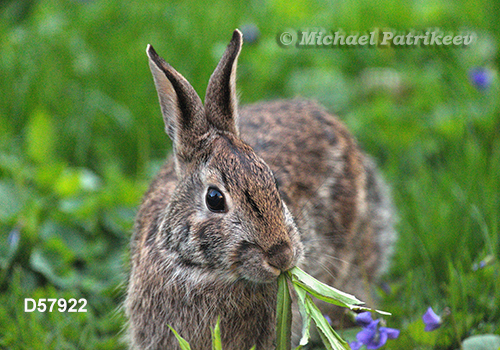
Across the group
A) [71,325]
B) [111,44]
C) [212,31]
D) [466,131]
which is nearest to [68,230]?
[71,325]

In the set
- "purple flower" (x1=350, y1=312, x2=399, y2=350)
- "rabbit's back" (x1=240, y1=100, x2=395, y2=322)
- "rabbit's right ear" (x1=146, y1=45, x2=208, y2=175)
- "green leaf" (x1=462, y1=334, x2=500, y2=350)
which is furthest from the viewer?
"rabbit's back" (x1=240, y1=100, x2=395, y2=322)

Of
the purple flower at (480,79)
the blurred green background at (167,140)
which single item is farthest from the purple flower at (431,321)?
the purple flower at (480,79)

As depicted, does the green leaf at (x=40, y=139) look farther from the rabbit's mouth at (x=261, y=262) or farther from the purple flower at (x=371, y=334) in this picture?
the purple flower at (x=371, y=334)

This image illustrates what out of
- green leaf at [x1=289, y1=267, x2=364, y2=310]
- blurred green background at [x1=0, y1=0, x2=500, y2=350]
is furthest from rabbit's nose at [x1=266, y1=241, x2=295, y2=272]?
blurred green background at [x1=0, y1=0, x2=500, y2=350]

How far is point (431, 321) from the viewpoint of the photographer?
316cm

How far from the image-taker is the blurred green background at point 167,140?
3908 mm

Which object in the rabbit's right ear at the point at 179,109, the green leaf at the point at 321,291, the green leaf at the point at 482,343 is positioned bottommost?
the green leaf at the point at 482,343

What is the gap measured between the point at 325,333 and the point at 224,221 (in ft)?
2.16

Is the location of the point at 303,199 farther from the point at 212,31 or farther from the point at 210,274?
the point at 212,31

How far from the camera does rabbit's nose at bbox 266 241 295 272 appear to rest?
263cm

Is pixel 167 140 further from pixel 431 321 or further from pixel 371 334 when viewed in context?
pixel 431 321

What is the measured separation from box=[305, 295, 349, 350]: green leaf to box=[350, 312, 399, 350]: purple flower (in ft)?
0.84

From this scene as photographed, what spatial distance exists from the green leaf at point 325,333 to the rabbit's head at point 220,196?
0.26 meters

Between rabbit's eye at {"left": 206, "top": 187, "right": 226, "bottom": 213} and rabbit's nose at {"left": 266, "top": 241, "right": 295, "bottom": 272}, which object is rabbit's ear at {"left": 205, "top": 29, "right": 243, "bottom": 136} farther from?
rabbit's nose at {"left": 266, "top": 241, "right": 295, "bottom": 272}
